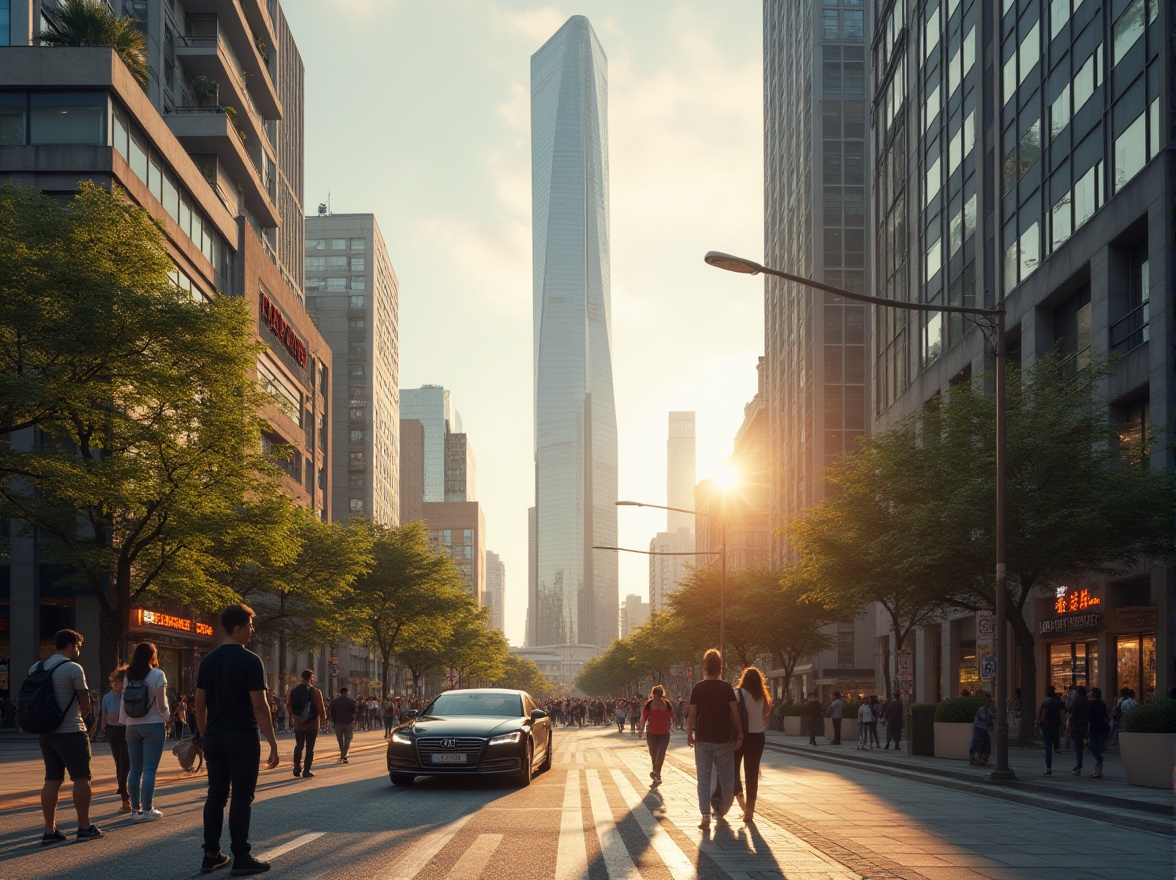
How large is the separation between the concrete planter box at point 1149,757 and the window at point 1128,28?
19.6 metres

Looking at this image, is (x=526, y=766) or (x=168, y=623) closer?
(x=526, y=766)

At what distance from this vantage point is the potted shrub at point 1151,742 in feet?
61.7

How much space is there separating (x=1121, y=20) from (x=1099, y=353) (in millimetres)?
8405

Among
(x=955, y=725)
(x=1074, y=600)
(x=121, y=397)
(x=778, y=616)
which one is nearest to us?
(x=121, y=397)

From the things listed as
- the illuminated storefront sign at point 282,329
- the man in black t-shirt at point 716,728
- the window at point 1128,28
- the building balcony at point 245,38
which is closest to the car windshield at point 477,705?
the man in black t-shirt at point 716,728

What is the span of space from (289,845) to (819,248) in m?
85.0

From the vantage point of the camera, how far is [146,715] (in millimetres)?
13406

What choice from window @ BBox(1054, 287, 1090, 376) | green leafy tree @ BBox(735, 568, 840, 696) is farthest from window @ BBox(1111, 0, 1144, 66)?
green leafy tree @ BBox(735, 568, 840, 696)

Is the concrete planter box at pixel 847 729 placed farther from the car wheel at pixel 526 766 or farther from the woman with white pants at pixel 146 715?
the woman with white pants at pixel 146 715

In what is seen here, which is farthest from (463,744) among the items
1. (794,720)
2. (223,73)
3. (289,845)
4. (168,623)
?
(223,73)

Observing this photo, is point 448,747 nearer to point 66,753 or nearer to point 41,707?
point 66,753

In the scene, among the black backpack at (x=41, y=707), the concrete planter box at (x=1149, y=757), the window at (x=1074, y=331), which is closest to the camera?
the black backpack at (x=41, y=707)

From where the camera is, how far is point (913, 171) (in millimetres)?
56031

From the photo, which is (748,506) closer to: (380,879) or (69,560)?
(69,560)
